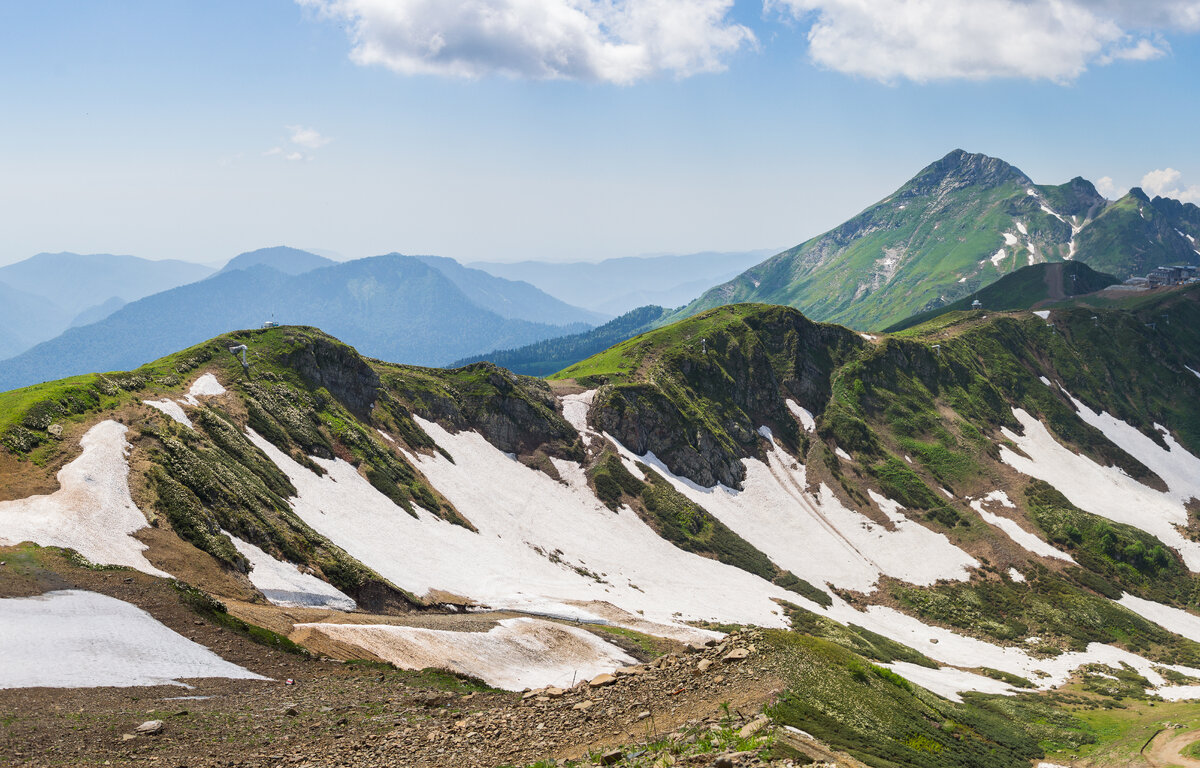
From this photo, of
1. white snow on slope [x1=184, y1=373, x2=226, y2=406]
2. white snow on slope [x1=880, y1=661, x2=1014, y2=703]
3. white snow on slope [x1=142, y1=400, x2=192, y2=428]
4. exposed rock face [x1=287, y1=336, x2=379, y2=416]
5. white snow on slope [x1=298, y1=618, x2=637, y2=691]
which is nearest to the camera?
white snow on slope [x1=298, y1=618, x2=637, y2=691]

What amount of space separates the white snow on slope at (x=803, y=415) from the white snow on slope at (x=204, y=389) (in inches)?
4503

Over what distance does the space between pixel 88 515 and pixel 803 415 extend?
138 metres

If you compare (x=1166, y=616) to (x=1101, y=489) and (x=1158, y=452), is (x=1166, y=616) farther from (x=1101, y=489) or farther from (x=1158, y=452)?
(x=1158, y=452)

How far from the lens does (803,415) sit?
15862cm

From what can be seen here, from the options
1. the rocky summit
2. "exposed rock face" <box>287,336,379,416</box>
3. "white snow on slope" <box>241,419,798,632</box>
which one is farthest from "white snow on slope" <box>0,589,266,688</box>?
"exposed rock face" <box>287,336,379,416</box>

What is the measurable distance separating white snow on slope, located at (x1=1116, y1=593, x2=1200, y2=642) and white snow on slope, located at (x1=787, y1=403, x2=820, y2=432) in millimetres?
60742

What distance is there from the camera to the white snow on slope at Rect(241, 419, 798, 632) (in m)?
68.4

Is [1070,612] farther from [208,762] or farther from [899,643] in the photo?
[208,762]

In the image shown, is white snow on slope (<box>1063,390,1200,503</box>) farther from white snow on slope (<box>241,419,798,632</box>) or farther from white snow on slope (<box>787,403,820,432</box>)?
white snow on slope (<box>241,419,798,632</box>)

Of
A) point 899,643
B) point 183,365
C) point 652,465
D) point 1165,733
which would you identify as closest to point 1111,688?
point 899,643

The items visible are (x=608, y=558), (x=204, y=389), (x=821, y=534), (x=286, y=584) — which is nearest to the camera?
(x=286, y=584)

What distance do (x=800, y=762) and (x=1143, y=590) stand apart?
144 m

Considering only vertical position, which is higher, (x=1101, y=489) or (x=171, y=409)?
(x=171, y=409)

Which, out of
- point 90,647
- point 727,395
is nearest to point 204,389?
point 90,647
